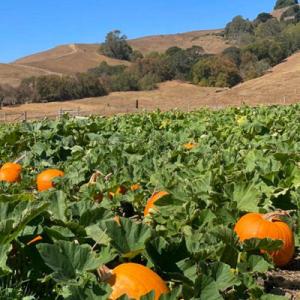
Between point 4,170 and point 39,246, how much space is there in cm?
447

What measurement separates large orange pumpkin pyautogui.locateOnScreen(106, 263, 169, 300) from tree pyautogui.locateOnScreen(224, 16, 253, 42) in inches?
4774

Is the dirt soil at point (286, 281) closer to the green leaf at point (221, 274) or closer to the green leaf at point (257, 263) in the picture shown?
the green leaf at point (257, 263)

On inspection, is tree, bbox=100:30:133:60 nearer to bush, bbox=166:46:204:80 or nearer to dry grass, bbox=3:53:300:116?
bush, bbox=166:46:204:80

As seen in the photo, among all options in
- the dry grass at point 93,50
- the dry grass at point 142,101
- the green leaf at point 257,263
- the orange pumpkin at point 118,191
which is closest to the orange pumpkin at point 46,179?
the orange pumpkin at point 118,191

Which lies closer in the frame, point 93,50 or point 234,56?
point 234,56

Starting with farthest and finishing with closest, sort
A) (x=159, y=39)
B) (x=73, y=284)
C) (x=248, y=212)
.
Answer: (x=159, y=39) < (x=248, y=212) < (x=73, y=284)

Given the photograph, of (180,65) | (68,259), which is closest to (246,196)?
(68,259)

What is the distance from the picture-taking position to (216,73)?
73.8 m

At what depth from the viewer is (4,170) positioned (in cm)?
675

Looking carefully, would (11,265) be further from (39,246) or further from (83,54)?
(83,54)

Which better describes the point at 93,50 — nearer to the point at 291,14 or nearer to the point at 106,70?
the point at 106,70

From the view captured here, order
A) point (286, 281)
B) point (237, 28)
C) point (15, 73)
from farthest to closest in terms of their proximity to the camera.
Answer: point (237, 28), point (15, 73), point (286, 281)

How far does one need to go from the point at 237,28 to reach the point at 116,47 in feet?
102

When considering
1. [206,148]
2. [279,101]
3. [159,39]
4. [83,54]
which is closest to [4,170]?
[206,148]
